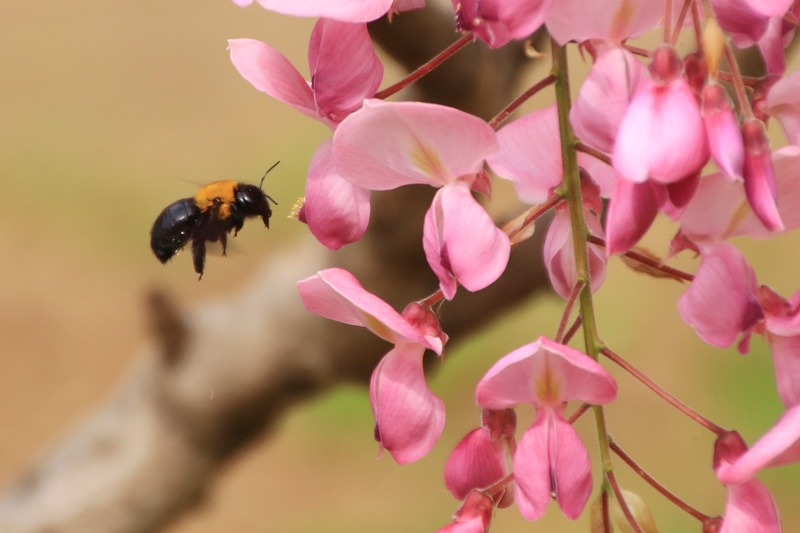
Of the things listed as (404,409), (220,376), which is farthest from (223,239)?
(404,409)

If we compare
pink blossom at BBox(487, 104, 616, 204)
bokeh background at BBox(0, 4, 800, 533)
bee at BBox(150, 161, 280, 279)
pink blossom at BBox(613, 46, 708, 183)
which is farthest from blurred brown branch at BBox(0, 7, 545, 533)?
bokeh background at BBox(0, 4, 800, 533)

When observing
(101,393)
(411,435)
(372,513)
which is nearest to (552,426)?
(411,435)

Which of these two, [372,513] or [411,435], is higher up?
[411,435]

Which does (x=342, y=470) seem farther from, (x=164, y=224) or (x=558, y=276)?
(x=558, y=276)

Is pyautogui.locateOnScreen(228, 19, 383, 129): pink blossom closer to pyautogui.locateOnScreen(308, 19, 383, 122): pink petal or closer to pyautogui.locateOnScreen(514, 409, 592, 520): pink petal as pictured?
pyautogui.locateOnScreen(308, 19, 383, 122): pink petal

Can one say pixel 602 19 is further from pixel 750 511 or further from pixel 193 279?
pixel 193 279

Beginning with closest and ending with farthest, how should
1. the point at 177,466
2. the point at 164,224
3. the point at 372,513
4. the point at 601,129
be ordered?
1. the point at 601,129
2. the point at 164,224
3. the point at 177,466
4. the point at 372,513
